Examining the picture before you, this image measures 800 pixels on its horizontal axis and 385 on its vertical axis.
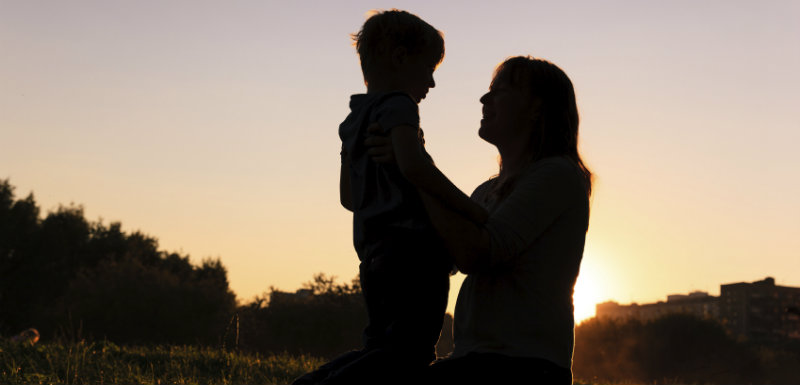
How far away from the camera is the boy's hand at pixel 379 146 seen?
2.70m

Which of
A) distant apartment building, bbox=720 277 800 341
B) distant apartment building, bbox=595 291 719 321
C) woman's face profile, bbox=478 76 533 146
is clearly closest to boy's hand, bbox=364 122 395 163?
woman's face profile, bbox=478 76 533 146

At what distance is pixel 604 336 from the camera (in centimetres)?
5181

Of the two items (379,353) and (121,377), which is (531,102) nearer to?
(379,353)

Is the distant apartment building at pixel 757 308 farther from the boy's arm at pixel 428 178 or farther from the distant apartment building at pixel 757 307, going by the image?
the boy's arm at pixel 428 178

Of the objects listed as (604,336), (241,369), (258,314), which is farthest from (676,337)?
(241,369)

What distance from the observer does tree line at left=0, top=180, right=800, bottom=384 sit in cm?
3856

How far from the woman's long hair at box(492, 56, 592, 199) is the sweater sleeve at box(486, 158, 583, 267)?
11 centimetres

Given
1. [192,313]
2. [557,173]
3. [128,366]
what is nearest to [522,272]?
[557,173]

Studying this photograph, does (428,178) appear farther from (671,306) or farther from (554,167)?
(671,306)

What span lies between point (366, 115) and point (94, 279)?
42697 millimetres

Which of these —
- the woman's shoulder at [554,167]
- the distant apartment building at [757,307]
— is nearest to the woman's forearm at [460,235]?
the woman's shoulder at [554,167]

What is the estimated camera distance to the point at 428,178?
2.57 metres

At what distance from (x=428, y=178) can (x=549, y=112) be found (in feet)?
2.03

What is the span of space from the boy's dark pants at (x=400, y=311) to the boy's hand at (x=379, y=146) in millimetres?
258
